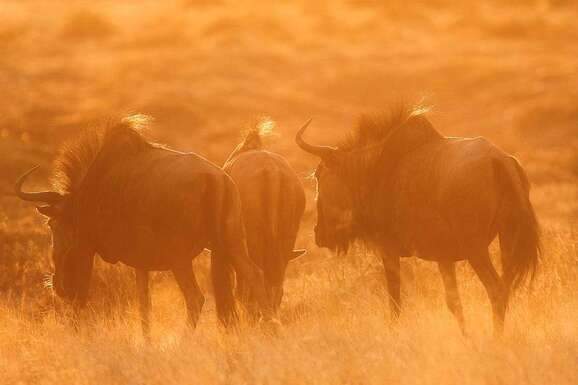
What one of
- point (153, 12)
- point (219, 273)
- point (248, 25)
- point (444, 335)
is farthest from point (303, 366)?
point (153, 12)

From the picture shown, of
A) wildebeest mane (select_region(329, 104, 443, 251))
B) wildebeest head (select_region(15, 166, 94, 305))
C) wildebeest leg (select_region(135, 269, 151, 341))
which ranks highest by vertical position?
wildebeest mane (select_region(329, 104, 443, 251))

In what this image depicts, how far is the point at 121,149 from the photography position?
9.65 m

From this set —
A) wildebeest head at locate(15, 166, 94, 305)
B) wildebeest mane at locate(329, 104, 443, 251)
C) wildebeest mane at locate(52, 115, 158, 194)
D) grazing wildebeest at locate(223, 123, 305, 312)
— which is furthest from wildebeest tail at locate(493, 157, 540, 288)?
wildebeest head at locate(15, 166, 94, 305)

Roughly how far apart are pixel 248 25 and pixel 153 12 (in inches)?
445

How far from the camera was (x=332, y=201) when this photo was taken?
34.2 ft

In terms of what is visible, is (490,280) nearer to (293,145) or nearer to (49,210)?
(49,210)

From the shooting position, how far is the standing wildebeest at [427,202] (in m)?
8.72

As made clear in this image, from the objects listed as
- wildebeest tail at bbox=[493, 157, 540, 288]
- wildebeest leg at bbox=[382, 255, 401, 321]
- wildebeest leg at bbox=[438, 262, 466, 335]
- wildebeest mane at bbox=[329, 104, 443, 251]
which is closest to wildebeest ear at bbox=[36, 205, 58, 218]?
wildebeest mane at bbox=[329, 104, 443, 251]

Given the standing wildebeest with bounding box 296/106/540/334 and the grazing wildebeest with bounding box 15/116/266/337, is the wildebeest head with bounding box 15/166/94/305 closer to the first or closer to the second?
the grazing wildebeest with bounding box 15/116/266/337

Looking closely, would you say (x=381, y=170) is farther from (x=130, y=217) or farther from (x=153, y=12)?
(x=153, y=12)

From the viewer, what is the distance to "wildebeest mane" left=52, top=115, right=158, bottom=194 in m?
9.65

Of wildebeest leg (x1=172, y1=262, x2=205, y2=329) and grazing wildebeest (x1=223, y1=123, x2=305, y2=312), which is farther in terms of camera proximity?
grazing wildebeest (x1=223, y1=123, x2=305, y2=312)

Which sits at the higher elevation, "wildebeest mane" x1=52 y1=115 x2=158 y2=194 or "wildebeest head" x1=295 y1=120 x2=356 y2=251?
"wildebeest mane" x1=52 y1=115 x2=158 y2=194

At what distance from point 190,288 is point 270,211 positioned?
1416 millimetres
